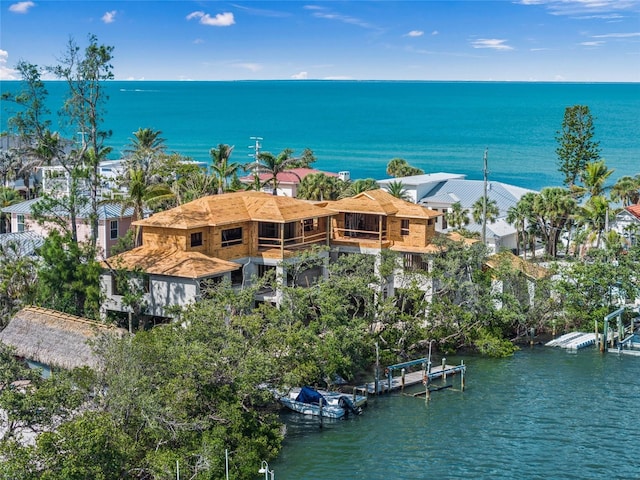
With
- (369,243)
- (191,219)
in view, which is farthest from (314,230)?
(191,219)

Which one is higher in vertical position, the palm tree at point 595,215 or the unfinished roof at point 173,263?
the palm tree at point 595,215

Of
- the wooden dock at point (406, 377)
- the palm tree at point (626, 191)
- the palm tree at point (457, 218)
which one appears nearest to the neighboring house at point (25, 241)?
the wooden dock at point (406, 377)

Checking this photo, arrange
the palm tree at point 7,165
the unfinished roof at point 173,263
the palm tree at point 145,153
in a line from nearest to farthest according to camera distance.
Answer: the unfinished roof at point 173,263 < the palm tree at point 145,153 < the palm tree at point 7,165

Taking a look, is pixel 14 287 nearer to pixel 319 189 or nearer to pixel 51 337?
pixel 51 337

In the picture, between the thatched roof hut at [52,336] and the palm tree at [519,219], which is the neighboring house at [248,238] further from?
the palm tree at [519,219]

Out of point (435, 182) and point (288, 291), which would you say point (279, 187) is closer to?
point (435, 182)

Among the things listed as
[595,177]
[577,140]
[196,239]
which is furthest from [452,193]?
[196,239]

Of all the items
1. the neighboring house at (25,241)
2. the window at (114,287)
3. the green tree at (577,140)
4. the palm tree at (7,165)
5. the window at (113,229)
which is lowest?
the window at (114,287)
